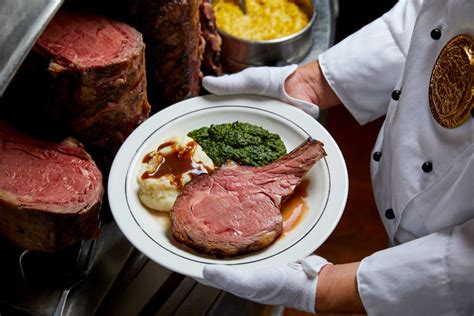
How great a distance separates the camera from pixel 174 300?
1.63 meters

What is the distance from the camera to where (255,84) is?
1.70m

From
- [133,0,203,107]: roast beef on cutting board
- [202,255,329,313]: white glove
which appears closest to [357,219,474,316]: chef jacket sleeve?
[202,255,329,313]: white glove

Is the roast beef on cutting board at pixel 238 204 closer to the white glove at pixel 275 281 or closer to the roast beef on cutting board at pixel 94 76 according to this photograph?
the white glove at pixel 275 281

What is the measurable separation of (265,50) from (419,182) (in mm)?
880

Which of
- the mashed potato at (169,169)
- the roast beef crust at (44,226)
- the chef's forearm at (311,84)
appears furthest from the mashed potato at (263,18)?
the roast beef crust at (44,226)

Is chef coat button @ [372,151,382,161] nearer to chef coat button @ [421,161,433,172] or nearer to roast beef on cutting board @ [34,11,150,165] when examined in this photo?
chef coat button @ [421,161,433,172]

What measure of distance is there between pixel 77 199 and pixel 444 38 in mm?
939

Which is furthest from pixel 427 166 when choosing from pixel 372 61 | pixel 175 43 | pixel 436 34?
pixel 175 43

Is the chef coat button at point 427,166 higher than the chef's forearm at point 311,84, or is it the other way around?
the chef coat button at point 427,166

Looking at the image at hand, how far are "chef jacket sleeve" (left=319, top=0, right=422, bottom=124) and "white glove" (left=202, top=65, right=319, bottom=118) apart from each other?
152mm

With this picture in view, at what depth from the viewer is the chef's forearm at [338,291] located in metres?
1.44

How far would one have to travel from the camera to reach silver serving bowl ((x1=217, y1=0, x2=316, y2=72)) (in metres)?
2.16

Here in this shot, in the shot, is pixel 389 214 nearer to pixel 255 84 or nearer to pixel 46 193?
pixel 255 84

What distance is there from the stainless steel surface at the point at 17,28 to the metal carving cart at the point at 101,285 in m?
0.70
